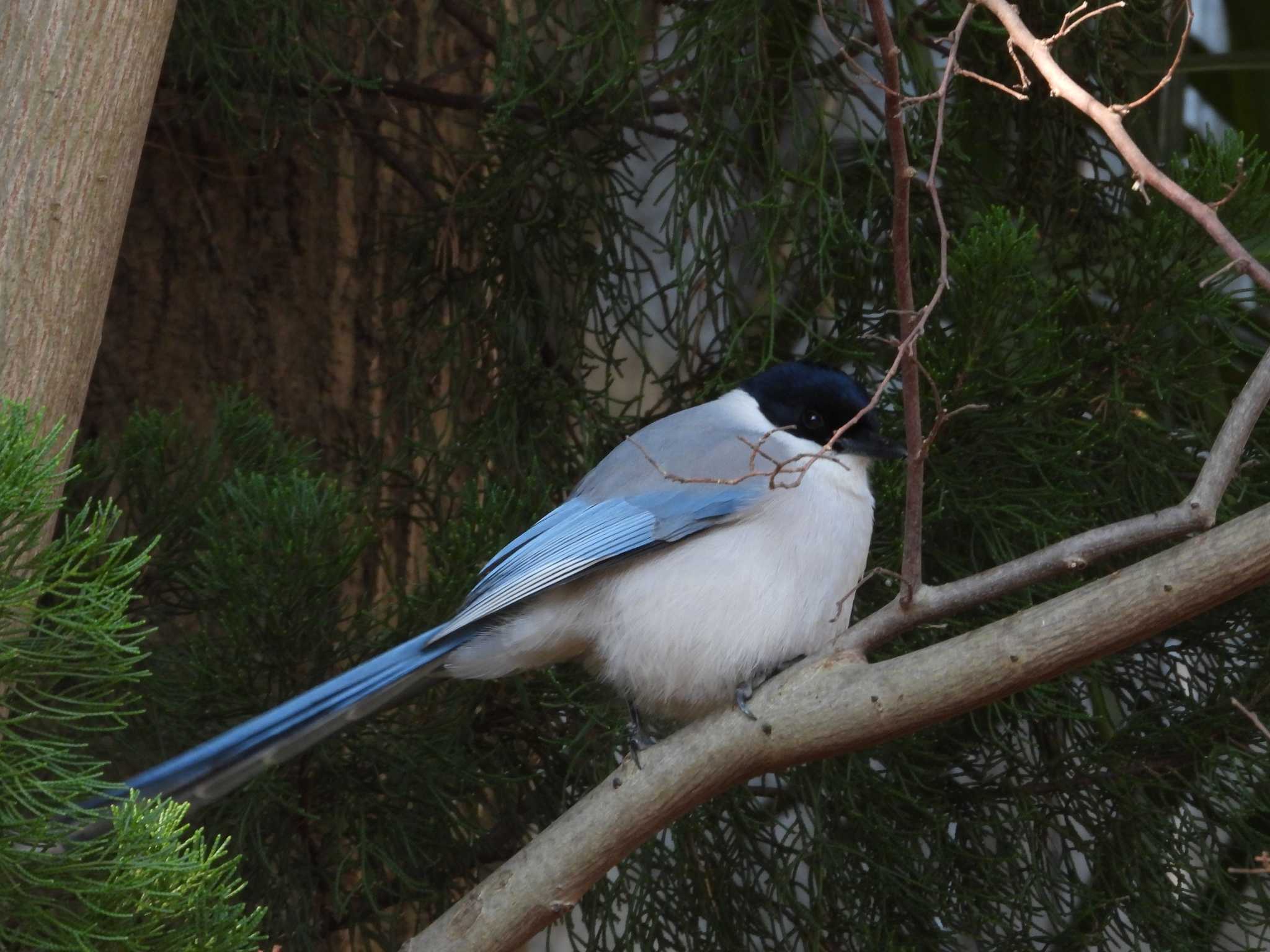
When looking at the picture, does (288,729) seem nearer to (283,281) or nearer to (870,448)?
(870,448)

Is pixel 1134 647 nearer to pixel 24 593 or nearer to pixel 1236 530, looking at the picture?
pixel 1236 530

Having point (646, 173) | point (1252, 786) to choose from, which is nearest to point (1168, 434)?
point (1252, 786)

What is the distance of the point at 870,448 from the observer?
1768mm

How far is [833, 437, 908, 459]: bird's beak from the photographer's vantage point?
1.76 metres

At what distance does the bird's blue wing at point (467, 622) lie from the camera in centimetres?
149

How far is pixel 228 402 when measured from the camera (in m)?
1.94

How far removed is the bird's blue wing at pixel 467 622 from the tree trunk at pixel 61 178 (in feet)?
1.18

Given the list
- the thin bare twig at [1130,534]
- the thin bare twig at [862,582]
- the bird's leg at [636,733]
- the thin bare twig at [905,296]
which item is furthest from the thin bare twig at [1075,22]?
the bird's leg at [636,733]

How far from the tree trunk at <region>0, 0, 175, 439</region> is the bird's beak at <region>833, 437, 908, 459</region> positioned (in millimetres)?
840

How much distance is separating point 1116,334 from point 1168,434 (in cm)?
15

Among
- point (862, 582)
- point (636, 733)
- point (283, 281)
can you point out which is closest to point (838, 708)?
point (862, 582)

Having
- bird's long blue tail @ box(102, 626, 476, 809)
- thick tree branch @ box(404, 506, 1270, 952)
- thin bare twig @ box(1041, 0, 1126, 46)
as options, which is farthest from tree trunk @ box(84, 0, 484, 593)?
thin bare twig @ box(1041, 0, 1126, 46)

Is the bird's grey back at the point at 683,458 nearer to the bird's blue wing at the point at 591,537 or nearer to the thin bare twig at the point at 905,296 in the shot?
the bird's blue wing at the point at 591,537

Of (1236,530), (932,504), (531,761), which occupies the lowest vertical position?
(531,761)
